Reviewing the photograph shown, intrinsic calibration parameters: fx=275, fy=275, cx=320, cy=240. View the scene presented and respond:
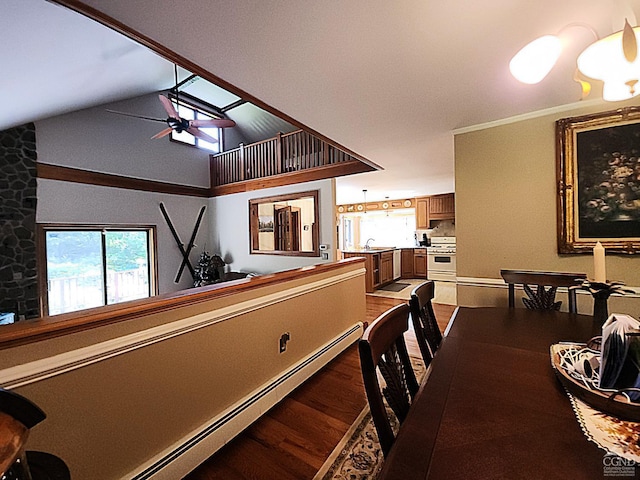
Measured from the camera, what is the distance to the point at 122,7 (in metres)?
1.11

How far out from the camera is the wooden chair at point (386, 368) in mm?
752

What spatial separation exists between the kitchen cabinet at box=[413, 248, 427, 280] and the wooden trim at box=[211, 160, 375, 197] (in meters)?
4.04

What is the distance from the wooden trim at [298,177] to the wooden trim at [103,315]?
2753 mm

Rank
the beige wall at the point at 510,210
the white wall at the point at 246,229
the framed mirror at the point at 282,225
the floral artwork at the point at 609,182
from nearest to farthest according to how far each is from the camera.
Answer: the floral artwork at the point at 609,182
the beige wall at the point at 510,210
the white wall at the point at 246,229
the framed mirror at the point at 282,225

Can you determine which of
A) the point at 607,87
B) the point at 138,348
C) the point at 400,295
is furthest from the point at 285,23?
the point at 400,295

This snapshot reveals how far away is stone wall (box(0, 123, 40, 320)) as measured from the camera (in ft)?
12.2

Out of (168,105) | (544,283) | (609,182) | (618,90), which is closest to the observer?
(618,90)

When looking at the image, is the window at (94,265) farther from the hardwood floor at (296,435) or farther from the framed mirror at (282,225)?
the hardwood floor at (296,435)

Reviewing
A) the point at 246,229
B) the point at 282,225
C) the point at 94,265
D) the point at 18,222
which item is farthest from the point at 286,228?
the point at 18,222

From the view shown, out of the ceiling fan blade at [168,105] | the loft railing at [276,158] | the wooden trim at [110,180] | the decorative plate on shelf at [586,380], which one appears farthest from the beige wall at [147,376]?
the wooden trim at [110,180]

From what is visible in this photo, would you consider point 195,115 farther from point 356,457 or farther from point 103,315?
point 356,457

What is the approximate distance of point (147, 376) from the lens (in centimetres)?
127

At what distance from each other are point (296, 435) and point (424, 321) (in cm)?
107

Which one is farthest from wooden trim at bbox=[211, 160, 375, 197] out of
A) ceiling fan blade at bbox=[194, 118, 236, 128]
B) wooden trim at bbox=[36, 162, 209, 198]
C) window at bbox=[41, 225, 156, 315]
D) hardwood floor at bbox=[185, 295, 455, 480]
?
hardwood floor at bbox=[185, 295, 455, 480]
